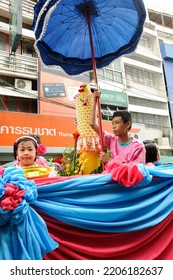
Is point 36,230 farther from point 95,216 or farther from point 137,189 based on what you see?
point 137,189

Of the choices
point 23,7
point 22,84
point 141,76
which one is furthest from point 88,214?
point 141,76

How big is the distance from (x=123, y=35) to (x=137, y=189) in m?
1.70

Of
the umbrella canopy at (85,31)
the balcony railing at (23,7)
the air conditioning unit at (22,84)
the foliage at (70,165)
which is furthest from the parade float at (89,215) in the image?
the balcony railing at (23,7)

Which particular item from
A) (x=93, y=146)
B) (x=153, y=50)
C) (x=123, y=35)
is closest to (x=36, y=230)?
(x=93, y=146)

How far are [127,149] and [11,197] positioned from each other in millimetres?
1173

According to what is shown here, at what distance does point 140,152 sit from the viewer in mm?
1830

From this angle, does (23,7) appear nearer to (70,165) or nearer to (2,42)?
(2,42)

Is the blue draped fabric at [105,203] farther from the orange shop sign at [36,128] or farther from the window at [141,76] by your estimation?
the window at [141,76]

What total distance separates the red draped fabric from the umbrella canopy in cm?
155

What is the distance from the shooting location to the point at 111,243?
4.05 feet

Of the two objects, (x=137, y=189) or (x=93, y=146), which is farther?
(x=93, y=146)

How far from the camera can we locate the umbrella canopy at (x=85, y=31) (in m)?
2.03

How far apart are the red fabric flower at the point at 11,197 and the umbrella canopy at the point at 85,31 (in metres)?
1.42

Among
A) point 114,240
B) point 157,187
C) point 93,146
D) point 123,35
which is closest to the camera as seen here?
point 114,240
